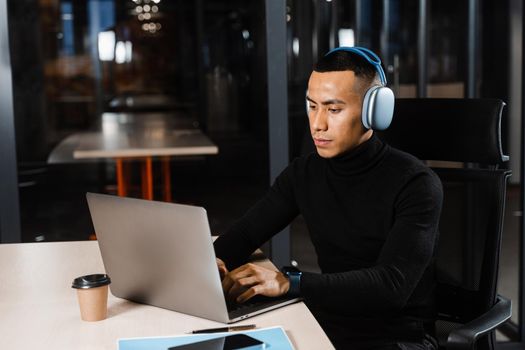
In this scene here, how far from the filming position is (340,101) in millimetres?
1853

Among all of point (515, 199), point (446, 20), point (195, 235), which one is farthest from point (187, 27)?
point (195, 235)

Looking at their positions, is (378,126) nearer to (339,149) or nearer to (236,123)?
(339,149)

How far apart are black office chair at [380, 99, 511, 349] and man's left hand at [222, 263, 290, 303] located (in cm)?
52

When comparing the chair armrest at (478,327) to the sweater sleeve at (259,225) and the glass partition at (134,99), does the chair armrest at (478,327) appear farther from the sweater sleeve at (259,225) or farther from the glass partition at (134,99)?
the glass partition at (134,99)

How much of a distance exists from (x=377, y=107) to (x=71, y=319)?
0.85 metres

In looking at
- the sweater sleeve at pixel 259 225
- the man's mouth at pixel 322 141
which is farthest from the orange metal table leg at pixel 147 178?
the man's mouth at pixel 322 141

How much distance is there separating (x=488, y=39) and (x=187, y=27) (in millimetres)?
2894

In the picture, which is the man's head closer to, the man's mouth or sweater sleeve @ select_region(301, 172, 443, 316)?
the man's mouth

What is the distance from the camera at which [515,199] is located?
6973 millimetres

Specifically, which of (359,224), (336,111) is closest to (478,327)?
(359,224)

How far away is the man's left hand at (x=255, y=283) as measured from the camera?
61.9 inches

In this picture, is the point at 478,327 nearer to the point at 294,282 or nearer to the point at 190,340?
the point at 294,282

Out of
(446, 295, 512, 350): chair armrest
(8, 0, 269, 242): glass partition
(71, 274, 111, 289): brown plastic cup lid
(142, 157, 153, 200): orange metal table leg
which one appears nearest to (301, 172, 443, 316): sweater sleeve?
(446, 295, 512, 350): chair armrest

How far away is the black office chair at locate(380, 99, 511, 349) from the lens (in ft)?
6.30
